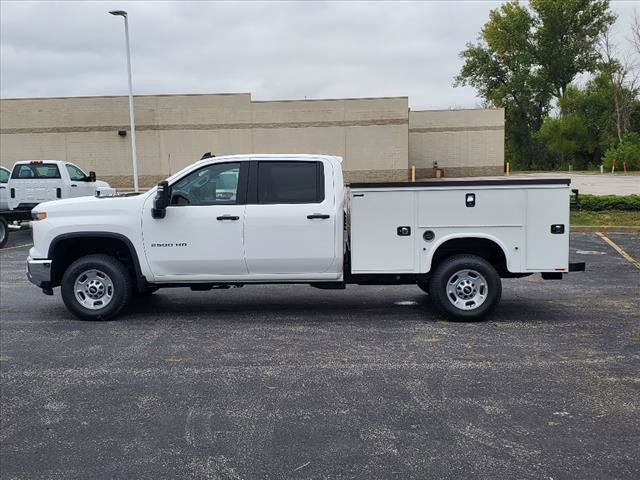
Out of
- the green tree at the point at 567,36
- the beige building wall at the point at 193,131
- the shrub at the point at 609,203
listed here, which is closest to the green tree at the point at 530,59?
the green tree at the point at 567,36

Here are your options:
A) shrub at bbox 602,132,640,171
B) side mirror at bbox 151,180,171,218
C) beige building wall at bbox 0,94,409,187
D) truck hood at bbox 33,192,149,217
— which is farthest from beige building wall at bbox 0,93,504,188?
side mirror at bbox 151,180,171,218

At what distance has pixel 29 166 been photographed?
18.0m

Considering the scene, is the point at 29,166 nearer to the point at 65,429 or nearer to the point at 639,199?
the point at 65,429

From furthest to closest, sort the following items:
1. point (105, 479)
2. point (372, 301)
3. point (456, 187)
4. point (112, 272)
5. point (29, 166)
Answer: point (29, 166) → point (372, 301) → point (112, 272) → point (456, 187) → point (105, 479)

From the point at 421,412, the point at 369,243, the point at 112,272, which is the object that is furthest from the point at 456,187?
the point at 112,272

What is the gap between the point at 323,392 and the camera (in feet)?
17.5

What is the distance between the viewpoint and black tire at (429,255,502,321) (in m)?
7.55

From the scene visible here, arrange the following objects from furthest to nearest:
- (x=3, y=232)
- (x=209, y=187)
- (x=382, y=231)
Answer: (x=3, y=232) → (x=209, y=187) → (x=382, y=231)

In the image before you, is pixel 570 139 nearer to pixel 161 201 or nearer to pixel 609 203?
pixel 609 203

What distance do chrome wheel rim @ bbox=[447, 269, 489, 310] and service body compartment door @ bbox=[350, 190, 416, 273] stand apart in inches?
21.0

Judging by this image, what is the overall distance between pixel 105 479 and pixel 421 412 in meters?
2.24

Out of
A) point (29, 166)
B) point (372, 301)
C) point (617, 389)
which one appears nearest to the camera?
point (617, 389)

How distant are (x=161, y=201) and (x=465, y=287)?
3651 mm

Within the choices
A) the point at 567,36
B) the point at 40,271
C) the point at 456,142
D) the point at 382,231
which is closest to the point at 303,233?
the point at 382,231
